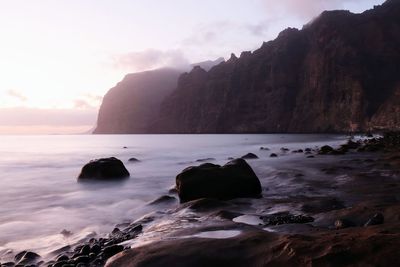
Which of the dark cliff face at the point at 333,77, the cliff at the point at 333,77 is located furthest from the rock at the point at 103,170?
the dark cliff face at the point at 333,77

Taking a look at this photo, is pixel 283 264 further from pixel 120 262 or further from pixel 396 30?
pixel 396 30

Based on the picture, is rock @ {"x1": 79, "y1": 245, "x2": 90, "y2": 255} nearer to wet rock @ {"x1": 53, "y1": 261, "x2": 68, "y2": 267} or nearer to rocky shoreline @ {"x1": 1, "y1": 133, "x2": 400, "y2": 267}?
rocky shoreline @ {"x1": 1, "y1": 133, "x2": 400, "y2": 267}

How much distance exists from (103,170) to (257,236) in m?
19.3

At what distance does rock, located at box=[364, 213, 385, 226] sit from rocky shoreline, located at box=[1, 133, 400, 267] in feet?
0.07

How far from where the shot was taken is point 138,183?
81.8ft

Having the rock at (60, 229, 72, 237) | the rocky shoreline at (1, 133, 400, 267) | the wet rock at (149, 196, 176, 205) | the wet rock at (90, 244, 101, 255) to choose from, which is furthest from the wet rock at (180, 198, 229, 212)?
the wet rock at (90, 244, 101, 255)

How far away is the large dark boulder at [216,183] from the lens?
15.6m

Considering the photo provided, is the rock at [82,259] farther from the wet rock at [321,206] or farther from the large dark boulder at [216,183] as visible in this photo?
the large dark boulder at [216,183]

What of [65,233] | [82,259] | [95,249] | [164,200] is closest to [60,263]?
[82,259]

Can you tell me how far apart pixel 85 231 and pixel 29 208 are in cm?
625

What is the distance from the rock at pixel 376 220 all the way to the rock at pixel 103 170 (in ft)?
62.0

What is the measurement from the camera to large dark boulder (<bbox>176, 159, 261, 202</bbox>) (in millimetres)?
15570

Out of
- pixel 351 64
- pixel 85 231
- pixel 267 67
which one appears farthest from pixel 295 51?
pixel 85 231

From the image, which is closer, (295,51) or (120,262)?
(120,262)
